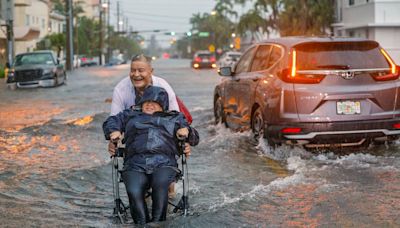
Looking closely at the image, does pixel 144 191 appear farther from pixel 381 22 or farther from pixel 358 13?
pixel 358 13

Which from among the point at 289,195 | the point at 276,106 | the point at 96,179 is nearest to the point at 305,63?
the point at 276,106

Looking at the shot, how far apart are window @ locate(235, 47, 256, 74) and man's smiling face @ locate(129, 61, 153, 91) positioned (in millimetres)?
4862

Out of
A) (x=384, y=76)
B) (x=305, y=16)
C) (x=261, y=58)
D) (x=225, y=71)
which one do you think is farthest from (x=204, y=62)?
(x=384, y=76)

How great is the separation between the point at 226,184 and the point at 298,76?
1918 mm

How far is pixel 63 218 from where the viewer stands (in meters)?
5.95

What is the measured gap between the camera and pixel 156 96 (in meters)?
5.44

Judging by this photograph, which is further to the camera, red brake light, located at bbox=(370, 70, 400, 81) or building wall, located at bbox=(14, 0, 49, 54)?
building wall, located at bbox=(14, 0, 49, 54)

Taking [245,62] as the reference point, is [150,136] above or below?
below

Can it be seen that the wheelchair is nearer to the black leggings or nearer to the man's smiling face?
the black leggings

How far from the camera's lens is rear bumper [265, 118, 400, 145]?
8.31 m

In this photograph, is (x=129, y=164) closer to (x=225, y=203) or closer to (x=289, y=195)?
(x=225, y=203)

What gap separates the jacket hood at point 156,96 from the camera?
5.44 meters

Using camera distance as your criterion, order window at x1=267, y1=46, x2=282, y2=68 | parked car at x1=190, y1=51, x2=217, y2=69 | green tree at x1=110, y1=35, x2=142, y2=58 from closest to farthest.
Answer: window at x1=267, y1=46, x2=282, y2=68
parked car at x1=190, y1=51, x2=217, y2=69
green tree at x1=110, y1=35, x2=142, y2=58

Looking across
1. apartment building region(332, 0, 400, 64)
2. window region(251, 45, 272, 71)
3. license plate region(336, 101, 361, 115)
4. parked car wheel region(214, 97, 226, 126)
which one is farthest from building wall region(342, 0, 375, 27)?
license plate region(336, 101, 361, 115)
